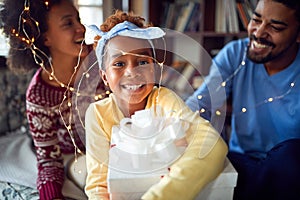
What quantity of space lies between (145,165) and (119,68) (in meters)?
0.17

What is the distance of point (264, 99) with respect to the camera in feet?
2.89

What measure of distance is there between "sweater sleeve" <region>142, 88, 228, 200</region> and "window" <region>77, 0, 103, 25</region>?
18 centimetres

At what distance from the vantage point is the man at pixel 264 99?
0.68m

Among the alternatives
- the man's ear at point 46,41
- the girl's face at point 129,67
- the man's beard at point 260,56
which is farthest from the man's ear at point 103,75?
the man's beard at point 260,56

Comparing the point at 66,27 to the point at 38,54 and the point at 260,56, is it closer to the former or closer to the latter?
the point at 38,54

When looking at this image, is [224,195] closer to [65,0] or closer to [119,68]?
[119,68]

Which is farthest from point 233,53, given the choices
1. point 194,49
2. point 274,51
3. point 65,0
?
point 65,0

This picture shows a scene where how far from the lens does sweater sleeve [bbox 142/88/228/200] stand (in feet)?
1.76

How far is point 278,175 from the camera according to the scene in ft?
2.19

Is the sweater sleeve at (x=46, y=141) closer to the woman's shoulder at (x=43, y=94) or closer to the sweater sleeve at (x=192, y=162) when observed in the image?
the woman's shoulder at (x=43, y=94)

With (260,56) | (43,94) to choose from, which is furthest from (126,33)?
(260,56)

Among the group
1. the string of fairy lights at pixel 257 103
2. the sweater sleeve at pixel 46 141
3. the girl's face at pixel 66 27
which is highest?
the girl's face at pixel 66 27

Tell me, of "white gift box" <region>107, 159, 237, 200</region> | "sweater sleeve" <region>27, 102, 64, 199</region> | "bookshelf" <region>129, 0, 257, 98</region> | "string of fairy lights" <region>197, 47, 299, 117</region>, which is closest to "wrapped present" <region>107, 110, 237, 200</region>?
"white gift box" <region>107, 159, 237, 200</region>

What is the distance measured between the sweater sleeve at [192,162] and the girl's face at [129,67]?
0.05 meters
